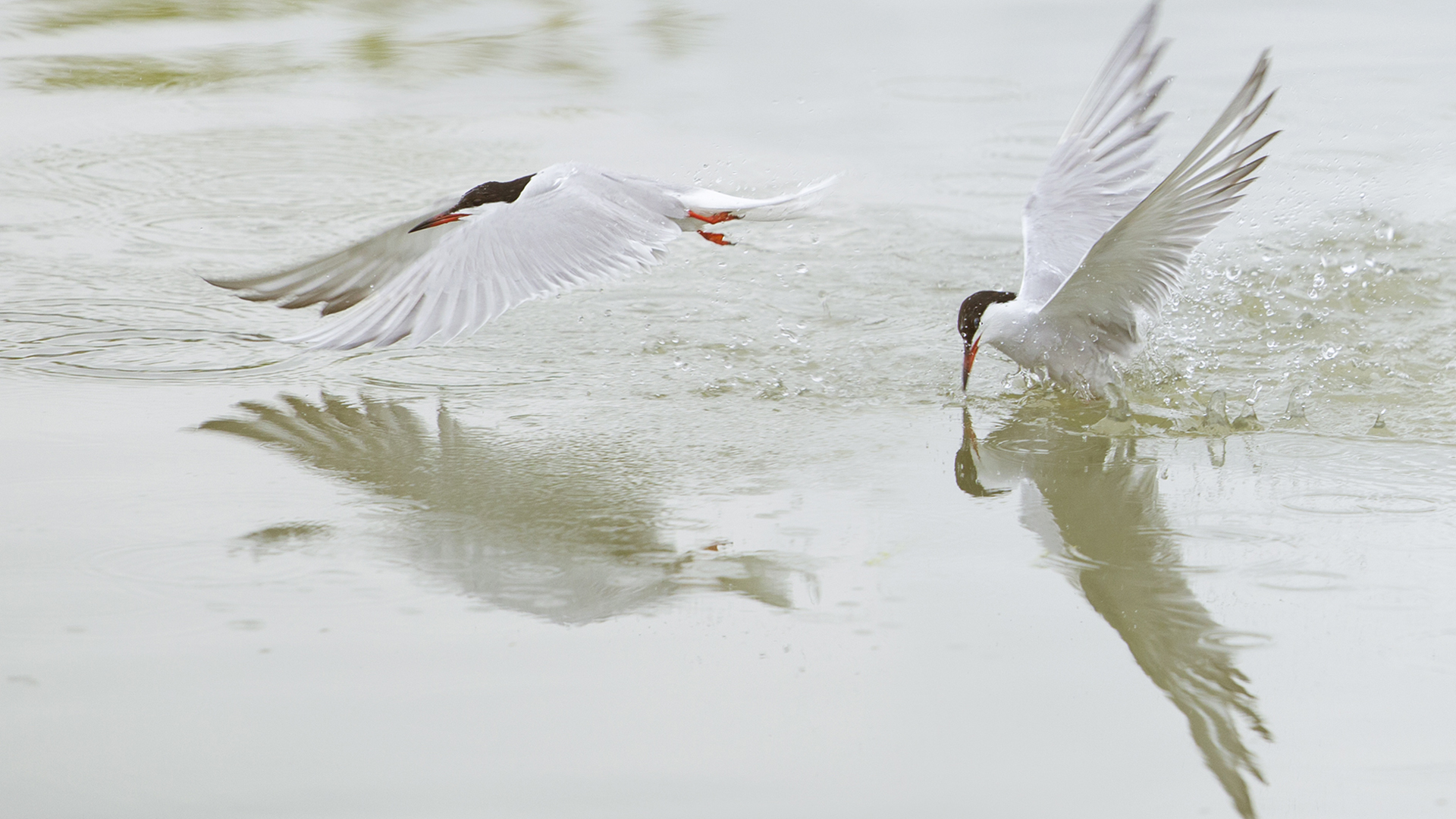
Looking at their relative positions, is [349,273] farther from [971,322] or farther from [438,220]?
[971,322]

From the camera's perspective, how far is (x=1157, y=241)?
3908 millimetres

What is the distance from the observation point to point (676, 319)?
5035 millimetres

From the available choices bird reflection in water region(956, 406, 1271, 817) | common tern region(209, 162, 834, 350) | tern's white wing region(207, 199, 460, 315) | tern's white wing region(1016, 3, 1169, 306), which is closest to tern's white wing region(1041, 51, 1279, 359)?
bird reflection in water region(956, 406, 1271, 817)

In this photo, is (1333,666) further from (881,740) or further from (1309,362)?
(1309,362)

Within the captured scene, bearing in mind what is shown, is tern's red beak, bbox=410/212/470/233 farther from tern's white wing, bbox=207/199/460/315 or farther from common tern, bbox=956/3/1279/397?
common tern, bbox=956/3/1279/397

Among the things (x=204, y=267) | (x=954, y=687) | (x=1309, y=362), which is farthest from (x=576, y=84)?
(x=954, y=687)

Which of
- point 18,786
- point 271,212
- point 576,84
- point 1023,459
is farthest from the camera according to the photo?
point 576,84

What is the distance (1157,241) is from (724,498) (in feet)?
4.45

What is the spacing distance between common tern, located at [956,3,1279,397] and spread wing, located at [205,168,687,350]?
1.09m

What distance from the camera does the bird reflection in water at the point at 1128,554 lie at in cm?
250

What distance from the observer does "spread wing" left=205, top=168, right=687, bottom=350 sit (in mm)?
4273

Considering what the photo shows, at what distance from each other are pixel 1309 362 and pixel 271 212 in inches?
157

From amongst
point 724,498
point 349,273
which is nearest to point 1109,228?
point 724,498

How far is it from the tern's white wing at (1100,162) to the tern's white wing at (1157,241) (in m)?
0.53
